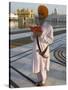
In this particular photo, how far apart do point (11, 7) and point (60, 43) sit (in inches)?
19.6

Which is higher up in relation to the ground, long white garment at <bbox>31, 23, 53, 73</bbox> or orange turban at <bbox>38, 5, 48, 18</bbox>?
orange turban at <bbox>38, 5, 48, 18</bbox>

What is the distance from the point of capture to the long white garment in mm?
2242

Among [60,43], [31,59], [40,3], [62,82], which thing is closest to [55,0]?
[40,3]

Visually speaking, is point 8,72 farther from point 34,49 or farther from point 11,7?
point 11,7

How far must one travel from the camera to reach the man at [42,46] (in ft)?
7.34

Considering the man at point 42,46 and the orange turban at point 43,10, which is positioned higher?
the orange turban at point 43,10

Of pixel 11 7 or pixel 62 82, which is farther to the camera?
pixel 62 82

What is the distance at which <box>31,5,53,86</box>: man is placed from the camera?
2.24 m

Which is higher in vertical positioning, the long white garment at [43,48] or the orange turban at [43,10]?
the orange turban at [43,10]

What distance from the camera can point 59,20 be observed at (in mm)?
2277

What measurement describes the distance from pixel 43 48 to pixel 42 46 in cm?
2

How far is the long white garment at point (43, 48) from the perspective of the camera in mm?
2242

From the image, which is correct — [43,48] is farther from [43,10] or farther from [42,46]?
[43,10]

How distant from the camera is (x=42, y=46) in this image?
7.41ft
